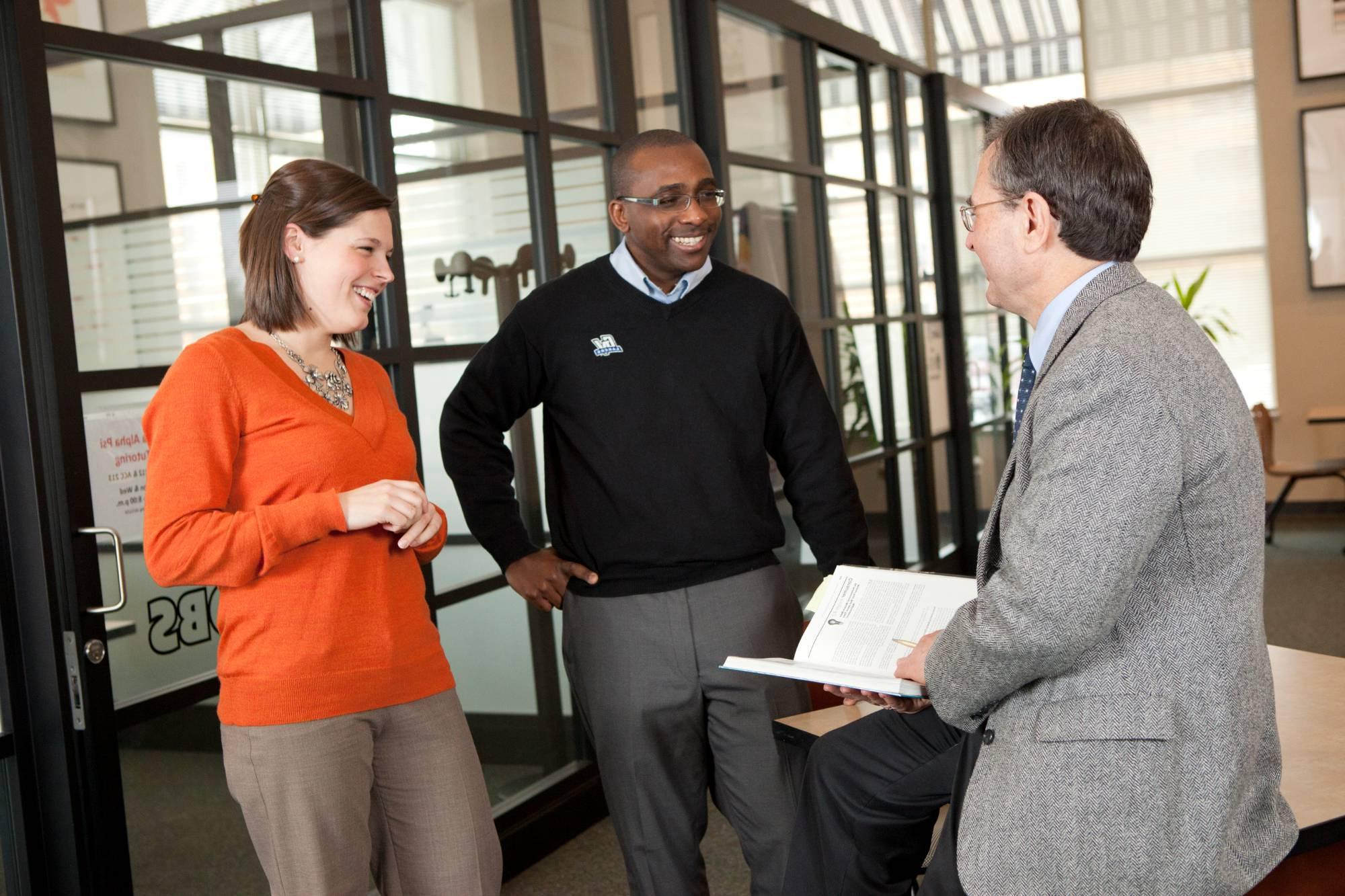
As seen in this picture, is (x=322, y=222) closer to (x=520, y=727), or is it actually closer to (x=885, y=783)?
(x=885, y=783)

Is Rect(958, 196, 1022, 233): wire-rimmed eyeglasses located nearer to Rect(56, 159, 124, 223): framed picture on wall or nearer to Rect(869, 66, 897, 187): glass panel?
Rect(56, 159, 124, 223): framed picture on wall

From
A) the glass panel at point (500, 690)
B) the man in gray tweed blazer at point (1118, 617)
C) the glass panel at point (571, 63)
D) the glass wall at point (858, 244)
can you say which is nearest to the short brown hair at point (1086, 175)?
the man in gray tweed blazer at point (1118, 617)

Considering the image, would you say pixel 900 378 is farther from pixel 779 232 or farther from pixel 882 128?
pixel 779 232

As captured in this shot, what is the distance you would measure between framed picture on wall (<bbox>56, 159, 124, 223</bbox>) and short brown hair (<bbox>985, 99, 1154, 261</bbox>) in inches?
60.9

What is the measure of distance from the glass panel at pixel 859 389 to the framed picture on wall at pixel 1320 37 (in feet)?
16.0

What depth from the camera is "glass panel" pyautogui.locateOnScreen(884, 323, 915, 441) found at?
5.31 metres

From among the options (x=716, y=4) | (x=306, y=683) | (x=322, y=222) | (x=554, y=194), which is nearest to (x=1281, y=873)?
(x=306, y=683)

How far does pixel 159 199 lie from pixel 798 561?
2728 mm

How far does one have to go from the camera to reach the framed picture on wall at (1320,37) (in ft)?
26.1

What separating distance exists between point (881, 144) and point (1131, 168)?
3.91 metres

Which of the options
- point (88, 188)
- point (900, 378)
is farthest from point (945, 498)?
point (88, 188)

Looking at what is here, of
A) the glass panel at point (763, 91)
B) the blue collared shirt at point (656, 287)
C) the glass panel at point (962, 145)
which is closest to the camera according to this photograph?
the blue collared shirt at point (656, 287)

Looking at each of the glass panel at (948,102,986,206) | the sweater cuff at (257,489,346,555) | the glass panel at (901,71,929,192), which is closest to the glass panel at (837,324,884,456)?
the glass panel at (901,71,929,192)

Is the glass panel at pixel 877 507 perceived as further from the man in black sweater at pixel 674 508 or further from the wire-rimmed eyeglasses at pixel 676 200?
the wire-rimmed eyeglasses at pixel 676 200
